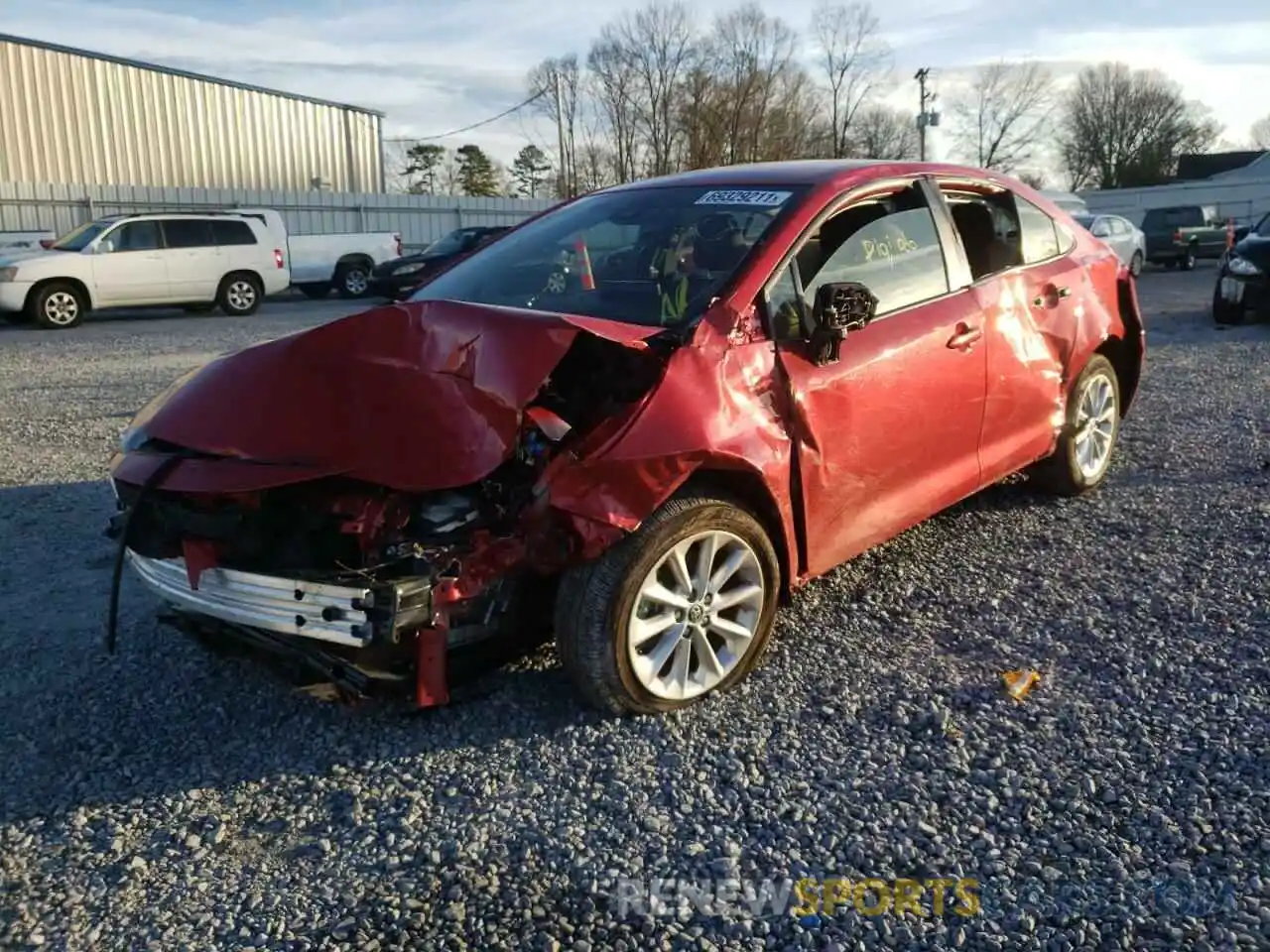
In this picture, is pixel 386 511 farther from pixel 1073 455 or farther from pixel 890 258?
pixel 1073 455

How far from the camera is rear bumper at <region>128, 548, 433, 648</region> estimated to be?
294 centimetres

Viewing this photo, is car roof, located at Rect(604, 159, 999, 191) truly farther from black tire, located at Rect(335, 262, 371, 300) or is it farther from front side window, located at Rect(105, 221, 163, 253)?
black tire, located at Rect(335, 262, 371, 300)

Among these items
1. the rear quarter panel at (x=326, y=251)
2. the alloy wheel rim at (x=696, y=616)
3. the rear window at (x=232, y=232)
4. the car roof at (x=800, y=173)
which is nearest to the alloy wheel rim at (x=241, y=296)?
the rear window at (x=232, y=232)

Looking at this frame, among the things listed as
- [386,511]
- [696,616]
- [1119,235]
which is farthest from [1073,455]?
[1119,235]

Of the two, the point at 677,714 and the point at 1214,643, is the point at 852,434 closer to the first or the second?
the point at 677,714

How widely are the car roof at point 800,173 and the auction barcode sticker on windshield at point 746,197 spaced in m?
0.08

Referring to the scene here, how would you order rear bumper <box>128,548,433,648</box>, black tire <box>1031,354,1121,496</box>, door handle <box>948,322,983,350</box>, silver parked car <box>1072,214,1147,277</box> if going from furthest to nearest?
silver parked car <box>1072,214,1147,277</box>, black tire <box>1031,354,1121,496</box>, door handle <box>948,322,983,350</box>, rear bumper <box>128,548,433,648</box>

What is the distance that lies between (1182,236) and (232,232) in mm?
21950

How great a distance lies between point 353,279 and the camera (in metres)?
22.1

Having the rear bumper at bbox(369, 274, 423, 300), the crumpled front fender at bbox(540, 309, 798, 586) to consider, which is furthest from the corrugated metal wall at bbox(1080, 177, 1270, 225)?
the crumpled front fender at bbox(540, 309, 798, 586)

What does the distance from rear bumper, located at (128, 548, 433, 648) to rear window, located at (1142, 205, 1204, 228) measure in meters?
28.2

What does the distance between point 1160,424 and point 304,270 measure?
17.5 metres

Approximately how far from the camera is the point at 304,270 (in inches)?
838

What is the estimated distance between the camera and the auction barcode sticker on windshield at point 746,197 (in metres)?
4.04
